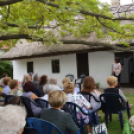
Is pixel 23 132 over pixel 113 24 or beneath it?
beneath

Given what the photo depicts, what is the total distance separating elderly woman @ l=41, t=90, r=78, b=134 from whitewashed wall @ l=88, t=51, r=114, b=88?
8612 millimetres

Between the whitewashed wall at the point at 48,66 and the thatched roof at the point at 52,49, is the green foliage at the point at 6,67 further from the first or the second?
the thatched roof at the point at 52,49

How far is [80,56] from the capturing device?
481 inches

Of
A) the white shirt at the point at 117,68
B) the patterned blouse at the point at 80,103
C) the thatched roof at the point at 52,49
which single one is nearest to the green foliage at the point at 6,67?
the thatched roof at the point at 52,49

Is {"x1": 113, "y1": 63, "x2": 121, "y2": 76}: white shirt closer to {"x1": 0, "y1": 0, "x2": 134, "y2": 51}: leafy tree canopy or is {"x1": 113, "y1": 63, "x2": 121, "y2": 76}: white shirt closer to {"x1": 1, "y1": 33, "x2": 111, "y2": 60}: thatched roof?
{"x1": 0, "y1": 0, "x2": 134, "y2": 51}: leafy tree canopy

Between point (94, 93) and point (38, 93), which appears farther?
point (38, 93)

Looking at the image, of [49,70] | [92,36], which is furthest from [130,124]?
[49,70]

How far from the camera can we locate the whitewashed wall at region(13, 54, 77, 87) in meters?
12.3

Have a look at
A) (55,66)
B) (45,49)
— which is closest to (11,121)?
(45,49)

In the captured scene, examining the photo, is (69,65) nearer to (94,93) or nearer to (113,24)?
(113,24)

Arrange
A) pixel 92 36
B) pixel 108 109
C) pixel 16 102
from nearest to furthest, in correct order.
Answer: pixel 16 102
pixel 108 109
pixel 92 36

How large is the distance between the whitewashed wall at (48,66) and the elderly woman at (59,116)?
974cm

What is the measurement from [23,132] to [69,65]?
33.8 ft

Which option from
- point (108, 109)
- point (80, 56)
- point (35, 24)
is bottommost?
point (108, 109)
